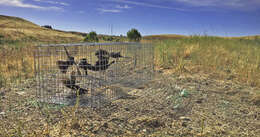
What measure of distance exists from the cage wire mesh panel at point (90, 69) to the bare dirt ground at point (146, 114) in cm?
19

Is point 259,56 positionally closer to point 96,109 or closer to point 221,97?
point 221,97

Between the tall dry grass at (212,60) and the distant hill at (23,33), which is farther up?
the distant hill at (23,33)

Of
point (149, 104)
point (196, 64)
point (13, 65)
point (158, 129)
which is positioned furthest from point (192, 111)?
point (13, 65)

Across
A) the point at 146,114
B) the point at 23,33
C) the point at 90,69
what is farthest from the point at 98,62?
the point at 23,33

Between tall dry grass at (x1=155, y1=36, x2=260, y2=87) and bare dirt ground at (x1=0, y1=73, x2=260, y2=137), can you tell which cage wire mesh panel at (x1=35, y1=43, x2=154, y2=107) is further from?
tall dry grass at (x1=155, y1=36, x2=260, y2=87)

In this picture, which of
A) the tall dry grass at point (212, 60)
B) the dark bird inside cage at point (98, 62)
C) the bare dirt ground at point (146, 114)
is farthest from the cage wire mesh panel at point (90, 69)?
the tall dry grass at point (212, 60)

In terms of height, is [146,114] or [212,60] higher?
[212,60]

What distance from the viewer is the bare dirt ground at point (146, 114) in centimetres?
200

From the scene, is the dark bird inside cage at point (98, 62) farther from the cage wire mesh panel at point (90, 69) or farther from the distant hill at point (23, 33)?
the distant hill at point (23, 33)

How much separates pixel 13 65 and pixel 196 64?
4.33 metres

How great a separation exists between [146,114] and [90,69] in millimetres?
913

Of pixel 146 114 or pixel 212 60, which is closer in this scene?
pixel 146 114

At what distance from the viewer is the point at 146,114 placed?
7.86 feet

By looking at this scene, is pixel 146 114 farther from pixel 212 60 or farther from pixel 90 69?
pixel 212 60
